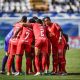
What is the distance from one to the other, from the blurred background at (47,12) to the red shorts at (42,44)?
55.3 feet

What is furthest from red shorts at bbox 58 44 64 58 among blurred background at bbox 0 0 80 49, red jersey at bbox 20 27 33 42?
blurred background at bbox 0 0 80 49

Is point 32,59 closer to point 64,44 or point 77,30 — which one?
point 64,44

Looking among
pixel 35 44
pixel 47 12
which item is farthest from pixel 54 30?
pixel 47 12

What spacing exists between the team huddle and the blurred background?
1634cm

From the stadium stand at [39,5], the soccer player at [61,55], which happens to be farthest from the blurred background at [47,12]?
the soccer player at [61,55]

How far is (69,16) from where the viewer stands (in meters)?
33.5

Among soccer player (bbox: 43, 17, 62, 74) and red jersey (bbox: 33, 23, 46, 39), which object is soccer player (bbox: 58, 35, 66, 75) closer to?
soccer player (bbox: 43, 17, 62, 74)

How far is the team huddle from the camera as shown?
12.5m

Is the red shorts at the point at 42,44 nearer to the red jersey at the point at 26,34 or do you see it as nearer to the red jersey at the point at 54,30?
the red jersey at the point at 26,34

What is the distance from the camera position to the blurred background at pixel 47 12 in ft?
104

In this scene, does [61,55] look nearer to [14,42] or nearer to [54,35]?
[54,35]

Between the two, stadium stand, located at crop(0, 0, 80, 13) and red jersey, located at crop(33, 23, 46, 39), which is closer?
red jersey, located at crop(33, 23, 46, 39)

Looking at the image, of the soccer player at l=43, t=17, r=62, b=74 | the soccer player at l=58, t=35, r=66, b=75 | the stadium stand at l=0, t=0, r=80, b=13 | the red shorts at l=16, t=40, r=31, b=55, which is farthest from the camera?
the stadium stand at l=0, t=0, r=80, b=13

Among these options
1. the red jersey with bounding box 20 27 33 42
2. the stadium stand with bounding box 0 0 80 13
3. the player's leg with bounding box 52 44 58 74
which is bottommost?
the player's leg with bounding box 52 44 58 74
